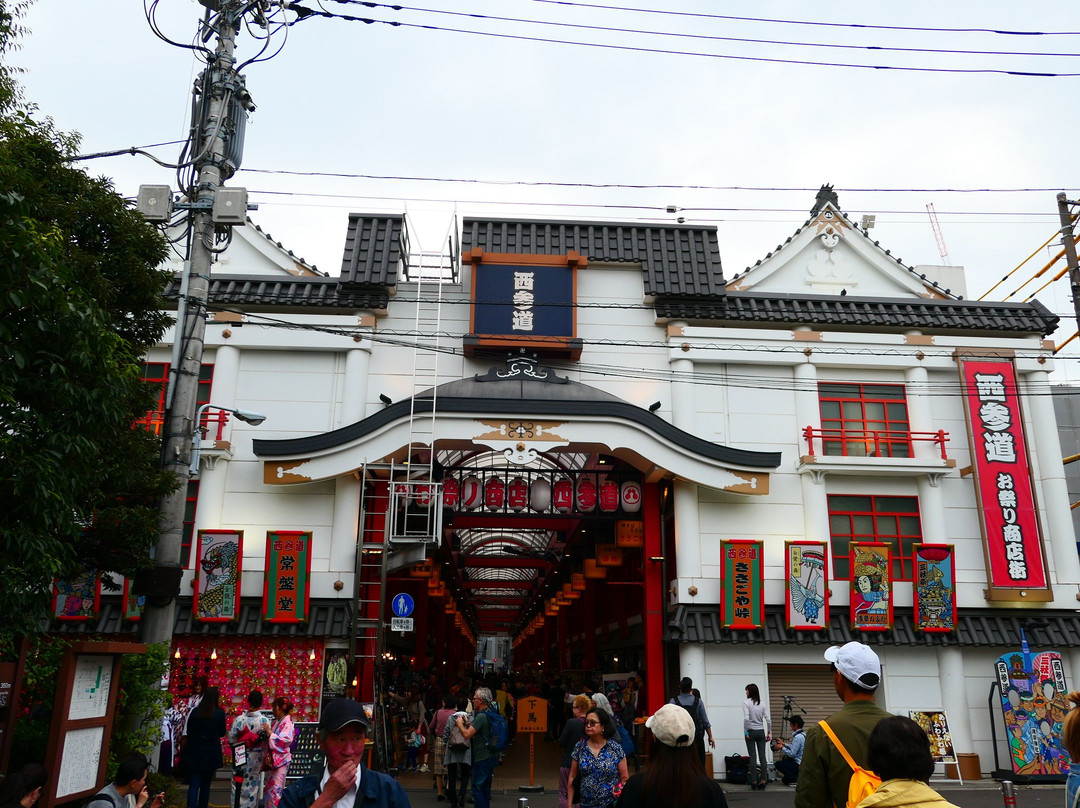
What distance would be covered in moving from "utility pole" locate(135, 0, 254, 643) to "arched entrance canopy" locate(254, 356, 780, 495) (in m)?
5.75

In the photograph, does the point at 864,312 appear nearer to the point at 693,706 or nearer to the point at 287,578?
the point at 693,706

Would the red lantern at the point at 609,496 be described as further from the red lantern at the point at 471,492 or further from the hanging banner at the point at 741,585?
the red lantern at the point at 471,492

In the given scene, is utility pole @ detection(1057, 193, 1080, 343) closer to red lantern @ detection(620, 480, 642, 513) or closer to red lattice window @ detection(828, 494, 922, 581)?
red lattice window @ detection(828, 494, 922, 581)

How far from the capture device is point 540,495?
63.8 ft

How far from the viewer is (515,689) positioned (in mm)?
32438

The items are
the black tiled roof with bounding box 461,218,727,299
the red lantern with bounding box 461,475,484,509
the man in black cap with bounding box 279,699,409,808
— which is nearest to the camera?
the man in black cap with bounding box 279,699,409,808

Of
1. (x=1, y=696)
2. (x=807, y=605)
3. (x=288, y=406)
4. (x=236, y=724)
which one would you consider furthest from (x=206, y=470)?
(x=807, y=605)

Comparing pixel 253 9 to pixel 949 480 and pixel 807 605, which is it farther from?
pixel 949 480

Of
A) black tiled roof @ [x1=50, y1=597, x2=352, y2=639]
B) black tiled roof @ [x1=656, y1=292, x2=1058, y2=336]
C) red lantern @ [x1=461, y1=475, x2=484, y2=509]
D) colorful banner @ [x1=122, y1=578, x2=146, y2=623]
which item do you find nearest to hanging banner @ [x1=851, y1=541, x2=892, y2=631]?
black tiled roof @ [x1=656, y1=292, x2=1058, y2=336]

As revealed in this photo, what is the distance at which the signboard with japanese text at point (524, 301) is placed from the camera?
19625 mm

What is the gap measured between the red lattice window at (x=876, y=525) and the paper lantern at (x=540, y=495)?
6.43 meters

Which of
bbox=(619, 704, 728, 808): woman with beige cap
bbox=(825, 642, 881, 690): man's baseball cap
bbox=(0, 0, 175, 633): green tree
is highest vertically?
bbox=(0, 0, 175, 633): green tree

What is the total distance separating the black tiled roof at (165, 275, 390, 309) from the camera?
1953 centimetres

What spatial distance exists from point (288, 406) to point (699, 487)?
9.53 metres
